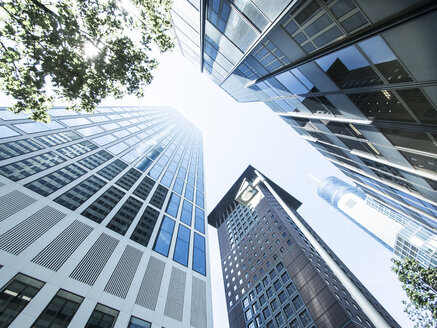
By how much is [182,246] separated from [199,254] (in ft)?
11.8

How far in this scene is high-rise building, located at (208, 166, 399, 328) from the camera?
36.1 m

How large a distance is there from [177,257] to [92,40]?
2608 cm

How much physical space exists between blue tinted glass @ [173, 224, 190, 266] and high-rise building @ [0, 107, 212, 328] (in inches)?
8.0

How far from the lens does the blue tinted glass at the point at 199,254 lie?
2986 cm

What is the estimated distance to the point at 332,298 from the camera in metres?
35.8

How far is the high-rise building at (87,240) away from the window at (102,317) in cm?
7

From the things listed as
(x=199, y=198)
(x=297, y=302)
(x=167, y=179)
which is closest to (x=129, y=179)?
(x=167, y=179)

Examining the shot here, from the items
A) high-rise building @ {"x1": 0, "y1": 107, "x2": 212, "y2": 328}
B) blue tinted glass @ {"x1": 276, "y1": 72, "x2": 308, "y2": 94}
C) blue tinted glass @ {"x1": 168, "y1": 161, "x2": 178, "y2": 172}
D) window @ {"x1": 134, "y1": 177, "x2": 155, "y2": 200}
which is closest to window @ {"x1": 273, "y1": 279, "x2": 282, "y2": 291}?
high-rise building @ {"x1": 0, "y1": 107, "x2": 212, "y2": 328}

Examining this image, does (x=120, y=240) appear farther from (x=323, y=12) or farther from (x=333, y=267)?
(x=323, y=12)

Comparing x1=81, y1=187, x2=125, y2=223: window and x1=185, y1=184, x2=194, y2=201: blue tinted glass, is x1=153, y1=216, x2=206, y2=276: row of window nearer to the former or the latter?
x1=81, y1=187, x2=125, y2=223: window

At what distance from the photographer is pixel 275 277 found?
48406 millimetres

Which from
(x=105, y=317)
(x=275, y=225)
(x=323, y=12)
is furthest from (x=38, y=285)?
(x=275, y=225)

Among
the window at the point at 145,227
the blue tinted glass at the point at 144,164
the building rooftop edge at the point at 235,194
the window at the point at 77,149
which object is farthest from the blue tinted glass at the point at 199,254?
the building rooftop edge at the point at 235,194

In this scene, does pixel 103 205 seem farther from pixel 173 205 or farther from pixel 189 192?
pixel 189 192
